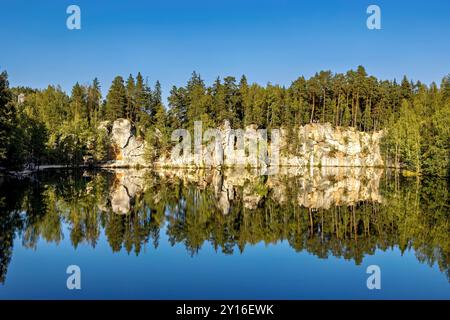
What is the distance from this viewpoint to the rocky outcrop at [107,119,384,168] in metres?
106

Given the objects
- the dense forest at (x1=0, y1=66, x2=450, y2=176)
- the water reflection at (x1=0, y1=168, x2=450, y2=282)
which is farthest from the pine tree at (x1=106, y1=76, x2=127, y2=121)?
the water reflection at (x1=0, y1=168, x2=450, y2=282)

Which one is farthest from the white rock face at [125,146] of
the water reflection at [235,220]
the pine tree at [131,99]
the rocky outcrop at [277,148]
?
the water reflection at [235,220]

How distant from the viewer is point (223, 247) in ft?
72.8

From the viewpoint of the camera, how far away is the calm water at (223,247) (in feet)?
51.4


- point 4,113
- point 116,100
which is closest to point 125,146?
point 116,100

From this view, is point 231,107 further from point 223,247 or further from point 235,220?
point 223,247

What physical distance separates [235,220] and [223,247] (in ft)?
25.6

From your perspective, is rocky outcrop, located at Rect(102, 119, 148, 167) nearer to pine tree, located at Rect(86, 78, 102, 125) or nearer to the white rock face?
the white rock face

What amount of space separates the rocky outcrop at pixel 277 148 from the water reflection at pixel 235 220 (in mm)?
60814

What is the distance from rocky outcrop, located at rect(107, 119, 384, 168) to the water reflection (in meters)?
60.8

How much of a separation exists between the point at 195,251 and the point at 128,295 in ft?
23.1

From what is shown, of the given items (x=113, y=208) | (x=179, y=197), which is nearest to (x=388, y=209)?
(x=179, y=197)

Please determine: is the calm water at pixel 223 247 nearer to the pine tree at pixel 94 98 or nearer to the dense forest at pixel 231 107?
the dense forest at pixel 231 107

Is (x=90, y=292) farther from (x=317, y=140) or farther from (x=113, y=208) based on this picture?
(x=317, y=140)
